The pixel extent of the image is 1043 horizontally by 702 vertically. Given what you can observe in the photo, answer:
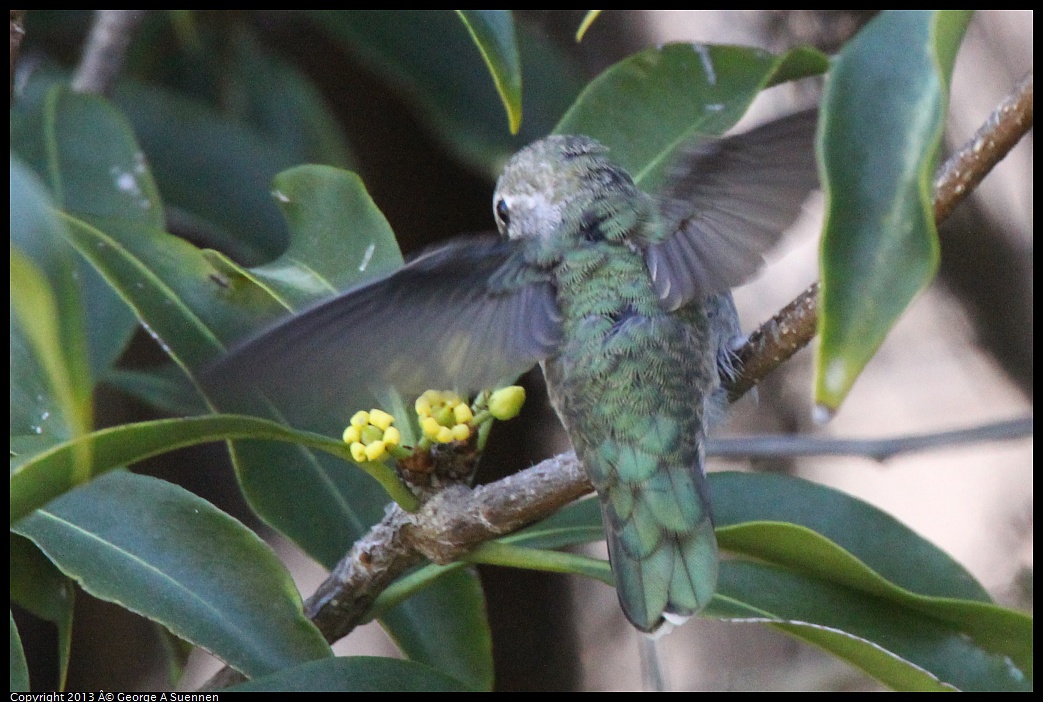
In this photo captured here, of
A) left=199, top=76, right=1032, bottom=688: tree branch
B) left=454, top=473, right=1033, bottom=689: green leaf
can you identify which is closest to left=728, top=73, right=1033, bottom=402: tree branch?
left=199, top=76, right=1032, bottom=688: tree branch

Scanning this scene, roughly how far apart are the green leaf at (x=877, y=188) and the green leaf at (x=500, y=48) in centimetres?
42

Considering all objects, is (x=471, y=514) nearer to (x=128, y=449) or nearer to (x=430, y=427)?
(x=430, y=427)

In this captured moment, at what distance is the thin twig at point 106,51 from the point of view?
2154 mm

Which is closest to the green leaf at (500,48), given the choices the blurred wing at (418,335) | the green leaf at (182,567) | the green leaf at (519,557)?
the blurred wing at (418,335)

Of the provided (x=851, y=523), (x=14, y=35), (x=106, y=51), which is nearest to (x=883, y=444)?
(x=851, y=523)

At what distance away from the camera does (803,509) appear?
1594 millimetres

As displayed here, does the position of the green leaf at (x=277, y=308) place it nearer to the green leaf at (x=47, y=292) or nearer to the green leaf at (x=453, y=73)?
the green leaf at (x=47, y=292)

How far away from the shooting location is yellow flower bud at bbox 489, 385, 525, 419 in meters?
1.31

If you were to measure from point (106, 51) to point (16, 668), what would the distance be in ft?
4.50

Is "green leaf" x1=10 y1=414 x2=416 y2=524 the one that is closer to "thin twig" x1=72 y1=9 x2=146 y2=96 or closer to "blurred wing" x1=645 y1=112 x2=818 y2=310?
"blurred wing" x1=645 y1=112 x2=818 y2=310

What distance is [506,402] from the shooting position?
131cm

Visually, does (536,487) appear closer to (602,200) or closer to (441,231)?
(602,200)

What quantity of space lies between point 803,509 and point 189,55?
2009 mm
